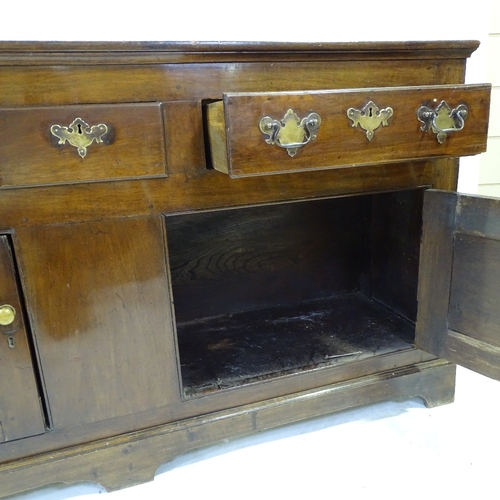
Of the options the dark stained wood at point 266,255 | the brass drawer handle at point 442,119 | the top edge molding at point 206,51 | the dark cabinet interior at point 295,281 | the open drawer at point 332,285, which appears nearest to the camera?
the top edge molding at point 206,51

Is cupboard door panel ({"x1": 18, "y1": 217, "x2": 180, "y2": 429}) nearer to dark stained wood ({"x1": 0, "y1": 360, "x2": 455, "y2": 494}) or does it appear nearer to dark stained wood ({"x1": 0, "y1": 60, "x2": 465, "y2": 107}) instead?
dark stained wood ({"x1": 0, "y1": 360, "x2": 455, "y2": 494})

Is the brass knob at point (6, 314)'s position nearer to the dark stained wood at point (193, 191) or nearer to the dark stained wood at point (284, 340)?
the dark stained wood at point (193, 191)

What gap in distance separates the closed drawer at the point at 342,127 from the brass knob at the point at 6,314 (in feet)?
1.35

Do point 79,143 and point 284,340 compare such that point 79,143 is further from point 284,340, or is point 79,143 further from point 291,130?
point 284,340

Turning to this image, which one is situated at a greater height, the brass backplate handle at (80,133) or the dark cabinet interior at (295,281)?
the brass backplate handle at (80,133)

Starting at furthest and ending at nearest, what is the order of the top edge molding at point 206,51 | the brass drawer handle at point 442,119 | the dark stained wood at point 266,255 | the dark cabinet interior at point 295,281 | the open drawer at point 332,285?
the dark stained wood at point 266,255 < the dark cabinet interior at point 295,281 < the open drawer at point 332,285 < the brass drawer handle at point 442,119 < the top edge molding at point 206,51

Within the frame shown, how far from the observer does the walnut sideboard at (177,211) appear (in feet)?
2.33

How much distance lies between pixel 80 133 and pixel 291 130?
1.06 ft

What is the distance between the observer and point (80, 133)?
0.71m

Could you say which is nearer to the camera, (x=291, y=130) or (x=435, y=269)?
(x=291, y=130)

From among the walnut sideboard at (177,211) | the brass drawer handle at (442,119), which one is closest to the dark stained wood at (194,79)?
the walnut sideboard at (177,211)

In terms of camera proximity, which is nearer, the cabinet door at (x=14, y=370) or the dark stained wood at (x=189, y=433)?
the cabinet door at (x=14, y=370)

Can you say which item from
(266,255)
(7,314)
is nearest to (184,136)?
(7,314)

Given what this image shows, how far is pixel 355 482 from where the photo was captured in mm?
906
